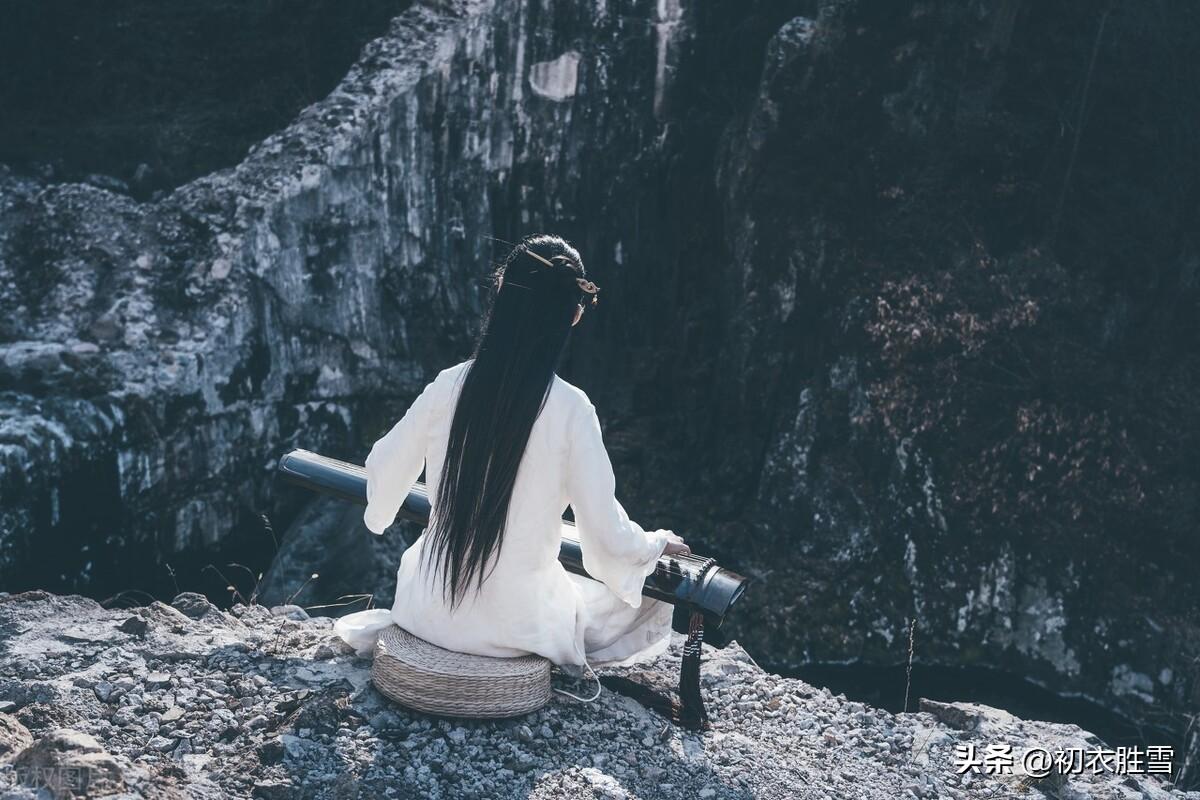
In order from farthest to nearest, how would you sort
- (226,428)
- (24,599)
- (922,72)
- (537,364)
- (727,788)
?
(922,72)
(226,428)
(24,599)
(727,788)
(537,364)

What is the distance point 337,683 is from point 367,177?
18.6 ft

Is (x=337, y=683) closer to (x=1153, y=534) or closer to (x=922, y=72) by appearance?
(x=1153, y=534)

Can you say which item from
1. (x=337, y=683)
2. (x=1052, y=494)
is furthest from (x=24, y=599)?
(x=1052, y=494)

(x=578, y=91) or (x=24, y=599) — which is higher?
(x=578, y=91)

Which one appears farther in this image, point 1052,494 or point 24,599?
point 1052,494

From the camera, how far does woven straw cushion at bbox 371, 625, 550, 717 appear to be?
3.11 metres

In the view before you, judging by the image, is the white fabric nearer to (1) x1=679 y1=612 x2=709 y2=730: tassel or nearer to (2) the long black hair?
(2) the long black hair

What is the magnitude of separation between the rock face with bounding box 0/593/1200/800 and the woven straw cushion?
9 cm

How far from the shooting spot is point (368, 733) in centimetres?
312

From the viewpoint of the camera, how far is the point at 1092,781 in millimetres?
3707

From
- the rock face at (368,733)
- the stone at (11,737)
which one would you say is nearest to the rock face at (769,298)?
the rock face at (368,733)

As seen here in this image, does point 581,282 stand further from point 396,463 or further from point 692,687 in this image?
point 692,687

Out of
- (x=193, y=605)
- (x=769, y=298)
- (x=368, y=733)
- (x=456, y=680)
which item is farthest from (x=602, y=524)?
(x=769, y=298)

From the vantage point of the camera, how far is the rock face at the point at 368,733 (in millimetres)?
2938
